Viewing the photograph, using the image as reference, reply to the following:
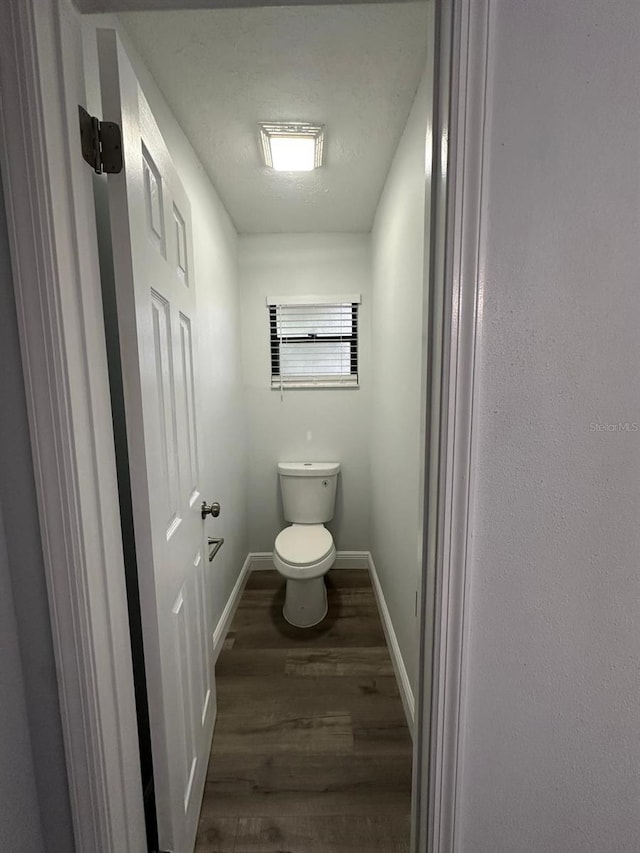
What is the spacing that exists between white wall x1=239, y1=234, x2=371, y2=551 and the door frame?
1726 millimetres

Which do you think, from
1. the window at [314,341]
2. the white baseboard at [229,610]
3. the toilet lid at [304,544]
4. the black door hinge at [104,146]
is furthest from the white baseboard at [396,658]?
the black door hinge at [104,146]

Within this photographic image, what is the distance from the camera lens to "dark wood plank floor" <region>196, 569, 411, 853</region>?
1.03 metres

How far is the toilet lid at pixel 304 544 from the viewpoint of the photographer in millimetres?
1799

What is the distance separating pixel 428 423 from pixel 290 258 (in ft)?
6.71

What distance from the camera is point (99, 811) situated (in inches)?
25.3

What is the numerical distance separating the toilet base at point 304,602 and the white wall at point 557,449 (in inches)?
51.1

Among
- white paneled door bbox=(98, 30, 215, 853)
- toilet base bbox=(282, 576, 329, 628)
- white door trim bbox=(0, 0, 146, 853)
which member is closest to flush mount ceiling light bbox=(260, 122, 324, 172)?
white paneled door bbox=(98, 30, 215, 853)

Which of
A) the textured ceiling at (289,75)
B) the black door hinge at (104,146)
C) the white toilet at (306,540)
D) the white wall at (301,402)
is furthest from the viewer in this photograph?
the white wall at (301,402)

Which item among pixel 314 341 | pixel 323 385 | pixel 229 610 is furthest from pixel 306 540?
pixel 314 341

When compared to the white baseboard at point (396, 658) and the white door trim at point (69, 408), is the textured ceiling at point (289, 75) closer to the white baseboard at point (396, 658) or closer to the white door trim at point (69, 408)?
the white door trim at point (69, 408)

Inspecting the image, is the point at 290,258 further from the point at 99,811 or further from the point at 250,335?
the point at 99,811

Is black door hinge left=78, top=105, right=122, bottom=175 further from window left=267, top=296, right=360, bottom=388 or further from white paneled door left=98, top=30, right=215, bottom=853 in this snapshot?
window left=267, top=296, right=360, bottom=388

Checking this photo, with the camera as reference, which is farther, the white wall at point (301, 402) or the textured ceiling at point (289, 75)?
the white wall at point (301, 402)

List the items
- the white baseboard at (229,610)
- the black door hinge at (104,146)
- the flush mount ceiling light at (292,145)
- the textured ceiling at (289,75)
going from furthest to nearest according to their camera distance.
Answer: the white baseboard at (229,610) → the flush mount ceiling light at (292,145) → the textured ceiling at (289,75) → the black door hinge at (104,146)
